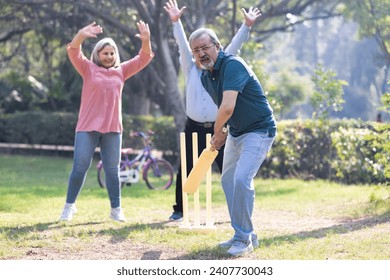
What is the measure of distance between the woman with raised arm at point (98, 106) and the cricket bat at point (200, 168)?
1497 mm

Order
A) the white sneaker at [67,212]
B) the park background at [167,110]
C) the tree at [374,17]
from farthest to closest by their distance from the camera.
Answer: the tree at [374,17]
the park background at [167,110]
the white sneaker at [67,212]

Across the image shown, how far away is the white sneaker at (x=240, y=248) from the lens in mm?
5898

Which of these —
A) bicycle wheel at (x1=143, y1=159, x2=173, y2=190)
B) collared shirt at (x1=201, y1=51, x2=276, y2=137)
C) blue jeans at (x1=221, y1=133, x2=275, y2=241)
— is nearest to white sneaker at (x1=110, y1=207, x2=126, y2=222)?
blue jeans at (x1=221, y1=133, x2=275, y2=241)

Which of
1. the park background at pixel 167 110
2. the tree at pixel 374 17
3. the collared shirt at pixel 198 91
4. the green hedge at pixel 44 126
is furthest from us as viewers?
the green hedge at pixel 44 126

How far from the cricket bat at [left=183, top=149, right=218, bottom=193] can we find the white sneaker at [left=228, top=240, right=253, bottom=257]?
64 cm

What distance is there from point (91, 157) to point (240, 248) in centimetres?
236

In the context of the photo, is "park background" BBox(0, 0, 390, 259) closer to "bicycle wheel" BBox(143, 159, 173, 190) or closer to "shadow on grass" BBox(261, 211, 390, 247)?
"shadow on grass" BBox(261, 211, 390, 247)

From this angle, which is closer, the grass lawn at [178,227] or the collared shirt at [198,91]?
the grass lawn at [178,227]

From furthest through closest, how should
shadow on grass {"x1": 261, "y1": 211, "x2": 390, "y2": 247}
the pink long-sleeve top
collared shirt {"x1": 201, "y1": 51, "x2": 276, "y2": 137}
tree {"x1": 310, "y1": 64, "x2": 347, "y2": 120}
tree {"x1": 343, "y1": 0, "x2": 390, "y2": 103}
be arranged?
tree {"x1": 343, "y1": 0, "x2": 390, "y2": 103}
tree {"x1": 310, "y1": 64, "x2": 347, "y2": 120}
the pink long-sleeve top
shadow on grass {"x1": 261, "y1": 211, "x2": 390, "y2": 247}
collared shirt {"x1": 201, "y1": 51, "x2": 276, "y2": 137}

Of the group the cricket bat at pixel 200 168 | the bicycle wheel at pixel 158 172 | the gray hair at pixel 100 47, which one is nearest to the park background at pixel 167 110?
the cricket bat at pixel 200 168

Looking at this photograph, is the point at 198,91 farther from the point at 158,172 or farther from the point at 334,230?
the point at 158,172

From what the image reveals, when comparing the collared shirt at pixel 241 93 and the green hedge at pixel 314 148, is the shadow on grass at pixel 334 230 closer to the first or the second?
the collared shirt at pixel 241 93

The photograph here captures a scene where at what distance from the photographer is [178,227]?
751 centimetres

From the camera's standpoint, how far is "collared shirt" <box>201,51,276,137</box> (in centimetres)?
576
